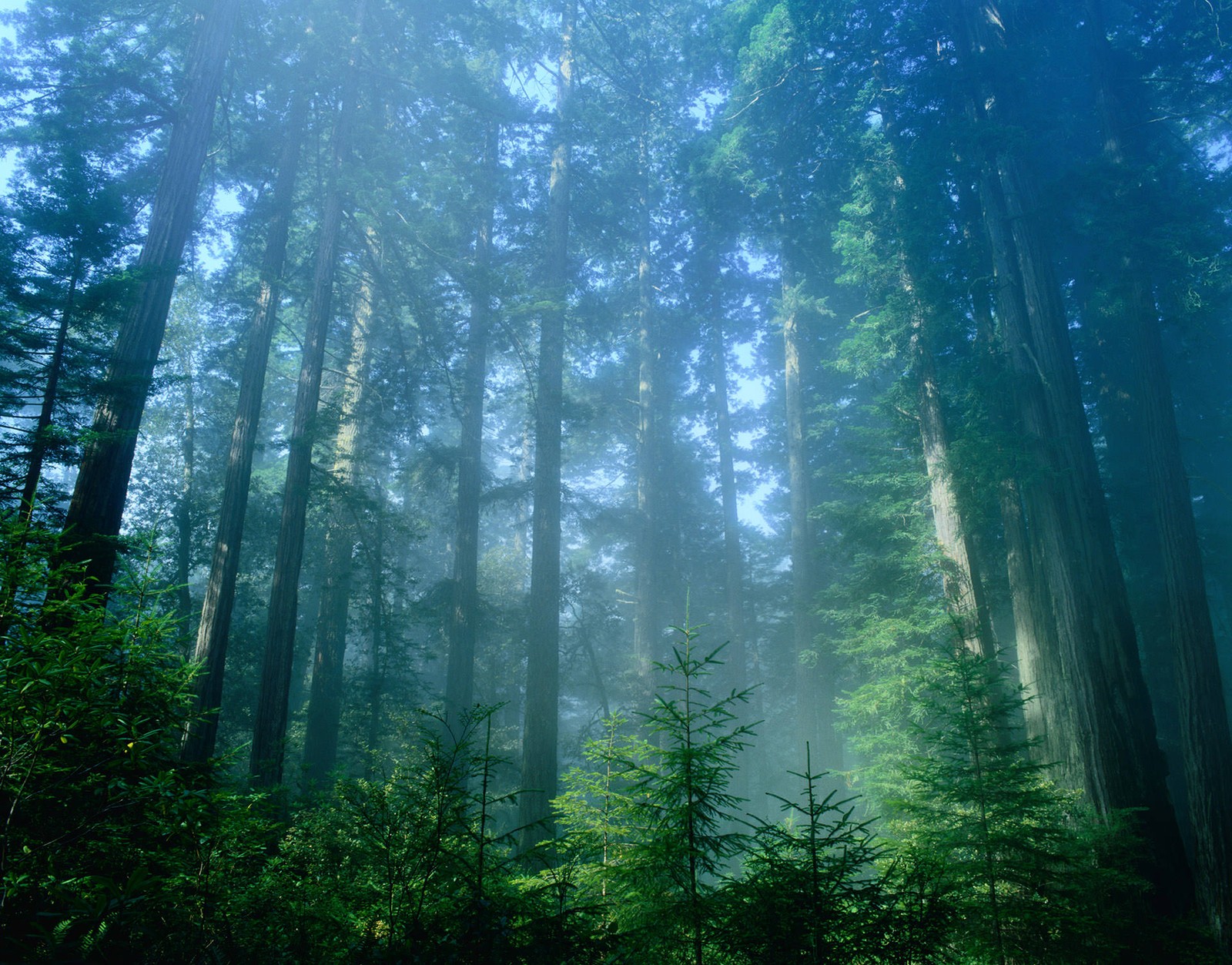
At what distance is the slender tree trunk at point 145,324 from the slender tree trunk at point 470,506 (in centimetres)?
503

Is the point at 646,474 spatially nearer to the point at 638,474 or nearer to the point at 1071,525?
the point at 638,474

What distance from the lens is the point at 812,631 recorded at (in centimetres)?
1552

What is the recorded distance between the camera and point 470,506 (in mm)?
13570

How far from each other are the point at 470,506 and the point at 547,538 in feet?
9.45

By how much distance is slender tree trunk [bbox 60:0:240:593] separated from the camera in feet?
19.4

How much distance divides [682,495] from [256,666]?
15215 mm

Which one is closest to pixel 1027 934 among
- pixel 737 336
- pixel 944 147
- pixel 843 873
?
pixel 843 873

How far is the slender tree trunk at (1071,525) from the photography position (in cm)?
732

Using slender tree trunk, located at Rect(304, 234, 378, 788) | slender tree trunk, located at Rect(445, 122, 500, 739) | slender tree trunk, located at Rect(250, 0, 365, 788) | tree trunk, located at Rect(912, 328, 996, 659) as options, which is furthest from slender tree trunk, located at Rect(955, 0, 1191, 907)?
slender tree trunk, located at Rect(304, 234, 378, 788)

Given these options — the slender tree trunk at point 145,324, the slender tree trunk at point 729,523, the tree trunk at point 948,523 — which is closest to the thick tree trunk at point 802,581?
the slender tree trunk at point 729,523

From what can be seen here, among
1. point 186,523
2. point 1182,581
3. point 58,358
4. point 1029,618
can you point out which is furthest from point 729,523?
point 58,358

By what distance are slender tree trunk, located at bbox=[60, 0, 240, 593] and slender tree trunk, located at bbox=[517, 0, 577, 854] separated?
537cm

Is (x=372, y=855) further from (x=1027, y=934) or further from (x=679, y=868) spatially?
(x=1027, y=934)

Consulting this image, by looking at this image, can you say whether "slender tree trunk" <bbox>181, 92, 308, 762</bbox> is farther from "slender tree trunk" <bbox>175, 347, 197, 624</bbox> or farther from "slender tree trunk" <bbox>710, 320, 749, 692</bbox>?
"slender tree trunk" <bbox>710, 320, 749, 692</bbox>
